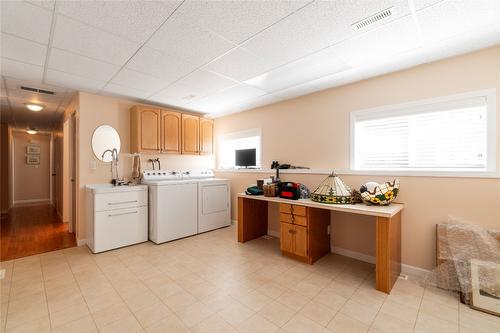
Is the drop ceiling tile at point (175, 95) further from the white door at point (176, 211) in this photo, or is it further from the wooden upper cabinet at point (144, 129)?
the white door at point (176, 211)

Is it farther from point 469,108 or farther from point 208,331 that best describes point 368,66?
point 208,331

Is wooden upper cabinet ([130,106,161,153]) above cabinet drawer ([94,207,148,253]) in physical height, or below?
above

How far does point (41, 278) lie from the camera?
2.38m

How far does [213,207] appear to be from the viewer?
4.15 metres

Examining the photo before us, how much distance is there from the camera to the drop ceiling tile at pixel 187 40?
1.75m

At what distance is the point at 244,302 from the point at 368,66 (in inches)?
109

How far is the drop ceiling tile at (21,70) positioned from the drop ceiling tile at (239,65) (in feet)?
6.55

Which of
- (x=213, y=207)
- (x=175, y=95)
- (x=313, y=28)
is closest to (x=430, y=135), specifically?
(x=313, y=28)

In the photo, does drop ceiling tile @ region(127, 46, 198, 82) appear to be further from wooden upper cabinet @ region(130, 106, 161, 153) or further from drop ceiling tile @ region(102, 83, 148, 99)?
wooden upper cabinet @ region(130, 106, 161, 153)

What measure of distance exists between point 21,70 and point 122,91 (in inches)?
42.5

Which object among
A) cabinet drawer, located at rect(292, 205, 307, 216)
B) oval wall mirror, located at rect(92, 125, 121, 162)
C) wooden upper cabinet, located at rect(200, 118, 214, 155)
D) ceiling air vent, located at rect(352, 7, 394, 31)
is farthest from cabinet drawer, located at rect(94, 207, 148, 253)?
ceiling air vent, located at rect(352, 7, 394, 31)

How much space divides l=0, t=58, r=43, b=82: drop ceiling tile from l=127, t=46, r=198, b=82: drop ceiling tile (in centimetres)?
112

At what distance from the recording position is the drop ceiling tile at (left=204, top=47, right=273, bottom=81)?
229cm

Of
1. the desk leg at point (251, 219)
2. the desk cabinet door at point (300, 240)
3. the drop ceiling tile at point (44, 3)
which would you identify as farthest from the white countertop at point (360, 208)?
the drop ceiling tile at point (44, 3)
